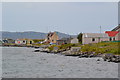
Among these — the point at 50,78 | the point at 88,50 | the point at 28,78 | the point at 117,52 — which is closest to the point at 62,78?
the point at 50,78

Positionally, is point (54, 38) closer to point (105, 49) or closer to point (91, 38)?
point (91, 38)

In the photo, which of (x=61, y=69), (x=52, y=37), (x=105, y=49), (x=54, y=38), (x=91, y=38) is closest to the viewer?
(x=61, y=69)

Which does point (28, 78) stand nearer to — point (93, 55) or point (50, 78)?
point (50, 78)

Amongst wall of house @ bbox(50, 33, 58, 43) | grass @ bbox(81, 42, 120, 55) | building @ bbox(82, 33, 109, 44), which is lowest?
grass @ bbox(81, 42, 120, 55)

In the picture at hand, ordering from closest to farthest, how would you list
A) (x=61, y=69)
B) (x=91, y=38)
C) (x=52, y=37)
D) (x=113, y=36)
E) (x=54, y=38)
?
(x=61, y=69) < (x=91, y=38) < (x=113, y=36) < (x=54, y=38) < (x=52, y=37)

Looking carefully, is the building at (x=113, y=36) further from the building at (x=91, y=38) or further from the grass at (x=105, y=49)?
the grass at (x=105, y=49)

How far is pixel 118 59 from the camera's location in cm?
4672

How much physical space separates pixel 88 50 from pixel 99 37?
27.3 m

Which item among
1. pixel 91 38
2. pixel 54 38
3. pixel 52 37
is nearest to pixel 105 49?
pixel 91 38

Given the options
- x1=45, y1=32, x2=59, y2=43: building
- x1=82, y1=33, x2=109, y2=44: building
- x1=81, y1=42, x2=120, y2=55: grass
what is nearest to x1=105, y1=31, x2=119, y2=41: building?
x1=82, y1=33, x2=109, y2=44: building

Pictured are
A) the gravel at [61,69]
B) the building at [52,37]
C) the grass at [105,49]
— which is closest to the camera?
the gravel at [61,69]

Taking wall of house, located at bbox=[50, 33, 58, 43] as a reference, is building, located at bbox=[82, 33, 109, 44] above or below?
below

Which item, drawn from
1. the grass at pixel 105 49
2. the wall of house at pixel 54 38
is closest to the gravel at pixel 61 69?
the grass at pixel 105 49

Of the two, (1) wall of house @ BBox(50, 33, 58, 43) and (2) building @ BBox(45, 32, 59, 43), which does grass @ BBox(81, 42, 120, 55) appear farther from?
(2) building @ BBox(45, 32, 59, 43)
